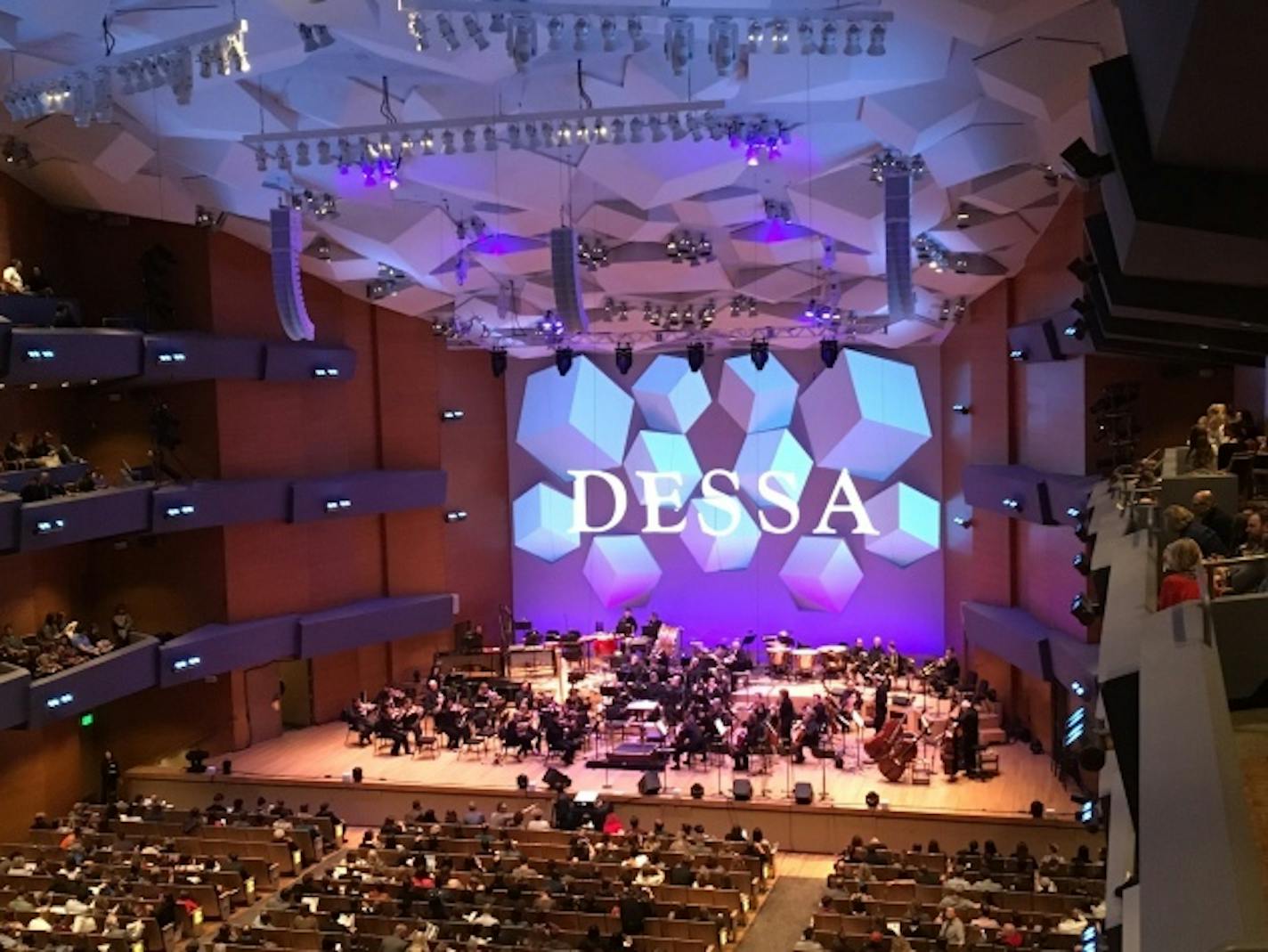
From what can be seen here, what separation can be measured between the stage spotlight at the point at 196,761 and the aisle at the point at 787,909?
9.62 metres

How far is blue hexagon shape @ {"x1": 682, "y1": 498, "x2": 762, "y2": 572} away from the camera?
27969 mm

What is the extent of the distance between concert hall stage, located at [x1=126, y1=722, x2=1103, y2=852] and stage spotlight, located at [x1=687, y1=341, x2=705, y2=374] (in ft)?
27.3

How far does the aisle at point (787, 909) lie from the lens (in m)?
15.4

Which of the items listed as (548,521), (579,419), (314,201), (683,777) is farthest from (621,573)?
(314,201)

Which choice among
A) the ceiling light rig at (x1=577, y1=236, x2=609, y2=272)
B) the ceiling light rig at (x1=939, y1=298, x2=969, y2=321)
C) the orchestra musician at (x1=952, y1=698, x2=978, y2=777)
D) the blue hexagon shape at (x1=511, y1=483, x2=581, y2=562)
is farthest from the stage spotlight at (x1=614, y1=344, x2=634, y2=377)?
the orchestra musician at (x1=952, y1=698, x2=978, y2=777)

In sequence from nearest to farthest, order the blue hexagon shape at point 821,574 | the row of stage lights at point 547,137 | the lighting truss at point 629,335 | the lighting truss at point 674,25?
the lighting truss at point 674,25 → the row of stage lights at point 547,137 → the lighting truss at point 629,335 → the blue hexagon shape at point 821,574

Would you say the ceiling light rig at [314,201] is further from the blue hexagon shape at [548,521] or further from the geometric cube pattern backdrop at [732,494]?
the blue hexagon shape at [548,521]

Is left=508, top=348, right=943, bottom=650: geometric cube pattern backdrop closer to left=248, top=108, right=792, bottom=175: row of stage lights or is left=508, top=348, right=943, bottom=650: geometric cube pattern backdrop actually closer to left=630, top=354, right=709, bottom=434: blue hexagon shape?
left=630, top=354, right=709, bottom=434: blue hexagon shape

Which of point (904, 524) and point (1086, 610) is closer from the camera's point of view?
point (1086, 610)

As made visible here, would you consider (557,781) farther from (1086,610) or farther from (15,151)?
(15,151)

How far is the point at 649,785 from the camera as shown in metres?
19.6

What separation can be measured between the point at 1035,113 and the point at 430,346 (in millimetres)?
15765

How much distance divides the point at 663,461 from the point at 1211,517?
19707 millimetres

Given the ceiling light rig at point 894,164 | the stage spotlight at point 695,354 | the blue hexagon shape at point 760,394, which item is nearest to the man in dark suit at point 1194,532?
the ceiling light rig at point 894,164
